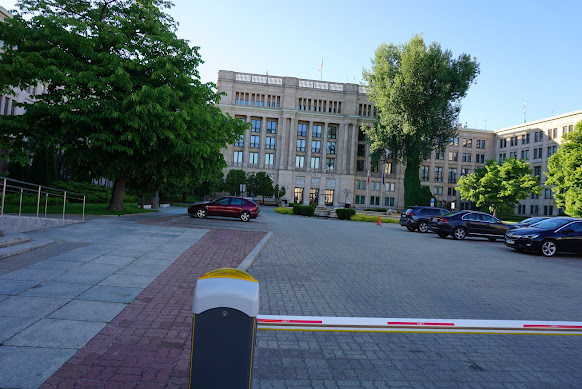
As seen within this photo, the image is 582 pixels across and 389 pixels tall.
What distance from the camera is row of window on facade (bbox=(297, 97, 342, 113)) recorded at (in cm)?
8138

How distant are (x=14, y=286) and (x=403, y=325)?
18.5 feet

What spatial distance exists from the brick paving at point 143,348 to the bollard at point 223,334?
1.01 metres

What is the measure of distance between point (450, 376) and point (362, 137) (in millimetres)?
81531

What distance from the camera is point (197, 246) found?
37.6ft

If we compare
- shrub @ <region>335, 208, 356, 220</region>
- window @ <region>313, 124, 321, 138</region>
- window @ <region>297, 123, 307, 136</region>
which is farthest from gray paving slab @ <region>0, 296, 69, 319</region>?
window @ <region>313, 124, 321, 138</region>

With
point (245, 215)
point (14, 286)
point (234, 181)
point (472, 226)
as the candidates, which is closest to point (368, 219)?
point (245, 215)

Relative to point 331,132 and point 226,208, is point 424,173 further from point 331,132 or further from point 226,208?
point 226,208

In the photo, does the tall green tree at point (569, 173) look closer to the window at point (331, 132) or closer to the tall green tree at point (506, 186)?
the tall green tree at point (506, 186)

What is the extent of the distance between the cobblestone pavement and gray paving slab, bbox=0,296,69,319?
275cm

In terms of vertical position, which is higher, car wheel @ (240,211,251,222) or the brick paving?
car wheel @ (240,211,251,222)

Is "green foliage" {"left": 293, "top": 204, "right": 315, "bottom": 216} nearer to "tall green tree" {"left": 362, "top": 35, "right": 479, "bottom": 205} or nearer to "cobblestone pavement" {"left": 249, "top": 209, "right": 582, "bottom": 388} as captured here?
"tall green tree" {"left": 362, "top": 35, "right": 479, "bottom": 205}

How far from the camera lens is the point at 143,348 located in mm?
4039

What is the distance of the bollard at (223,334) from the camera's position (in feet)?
8.11

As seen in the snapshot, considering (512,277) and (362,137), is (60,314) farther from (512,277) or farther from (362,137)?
(362,137)
